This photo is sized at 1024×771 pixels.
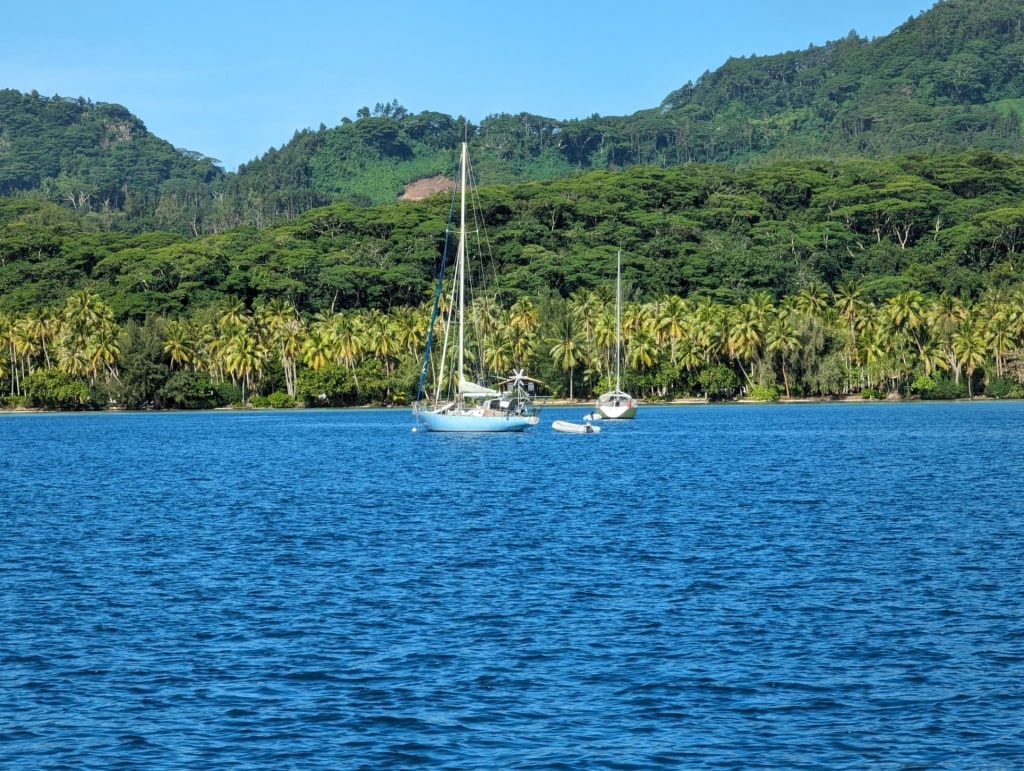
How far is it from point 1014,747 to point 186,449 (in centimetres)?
8096

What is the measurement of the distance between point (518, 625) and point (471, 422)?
68.4m

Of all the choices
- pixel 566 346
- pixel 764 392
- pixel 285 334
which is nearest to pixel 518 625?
pixel 566 346

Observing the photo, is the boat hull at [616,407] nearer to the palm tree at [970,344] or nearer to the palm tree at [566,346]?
the palm tree at [566,346]

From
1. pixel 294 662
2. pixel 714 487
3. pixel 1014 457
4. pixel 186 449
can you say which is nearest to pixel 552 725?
pixel 294 662

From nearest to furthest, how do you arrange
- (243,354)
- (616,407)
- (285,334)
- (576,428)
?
(576,428) → (616,407) → (243,354) → (285,334)

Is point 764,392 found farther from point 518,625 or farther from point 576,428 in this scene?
point 518,625

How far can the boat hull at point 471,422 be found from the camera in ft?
314

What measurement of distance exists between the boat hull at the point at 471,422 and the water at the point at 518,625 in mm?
32214

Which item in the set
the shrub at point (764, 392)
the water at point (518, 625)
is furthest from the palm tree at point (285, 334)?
the water at point (518, 625)

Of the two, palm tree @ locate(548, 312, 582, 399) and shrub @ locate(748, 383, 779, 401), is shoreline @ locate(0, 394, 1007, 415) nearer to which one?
shrub @ locate(748, 383, 779, 401)

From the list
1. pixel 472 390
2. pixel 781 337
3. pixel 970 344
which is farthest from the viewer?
pixel 781 337

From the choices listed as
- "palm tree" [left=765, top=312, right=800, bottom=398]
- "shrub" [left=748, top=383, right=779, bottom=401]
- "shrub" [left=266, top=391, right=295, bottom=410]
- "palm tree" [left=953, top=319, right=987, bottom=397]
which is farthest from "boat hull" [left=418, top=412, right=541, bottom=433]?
"palm tree" [left=953, top=319, right=987, bottom=397]

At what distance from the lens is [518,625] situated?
27625 millimetres

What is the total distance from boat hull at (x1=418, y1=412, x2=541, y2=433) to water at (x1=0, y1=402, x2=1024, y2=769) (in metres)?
32.2
